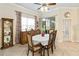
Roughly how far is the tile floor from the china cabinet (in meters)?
0.11

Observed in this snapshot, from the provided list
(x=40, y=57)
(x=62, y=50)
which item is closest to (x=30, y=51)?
(x=40, y=57)

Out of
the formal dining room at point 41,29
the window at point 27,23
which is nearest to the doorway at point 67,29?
the formal dining room at point 41,29

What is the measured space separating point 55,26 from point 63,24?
0.17m

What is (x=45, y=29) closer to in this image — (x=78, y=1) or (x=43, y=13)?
(x=43, y=13)

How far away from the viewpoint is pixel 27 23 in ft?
7.72

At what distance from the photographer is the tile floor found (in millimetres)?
2250

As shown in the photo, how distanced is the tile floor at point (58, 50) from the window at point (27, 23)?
0.35 metres

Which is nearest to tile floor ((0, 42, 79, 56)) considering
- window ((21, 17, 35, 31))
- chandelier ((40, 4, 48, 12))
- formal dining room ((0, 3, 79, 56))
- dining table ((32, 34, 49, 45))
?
formal dining room ((0, 3, 79, 56))

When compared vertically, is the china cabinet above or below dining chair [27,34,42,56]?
above

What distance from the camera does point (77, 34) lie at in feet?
7.64

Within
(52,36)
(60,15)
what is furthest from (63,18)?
(52,36)

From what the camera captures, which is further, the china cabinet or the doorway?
the doorway

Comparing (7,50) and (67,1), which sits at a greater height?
(67,1)

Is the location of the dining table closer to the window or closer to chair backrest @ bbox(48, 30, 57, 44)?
chair backrest @ bbox(48, 30, 57, 44)
